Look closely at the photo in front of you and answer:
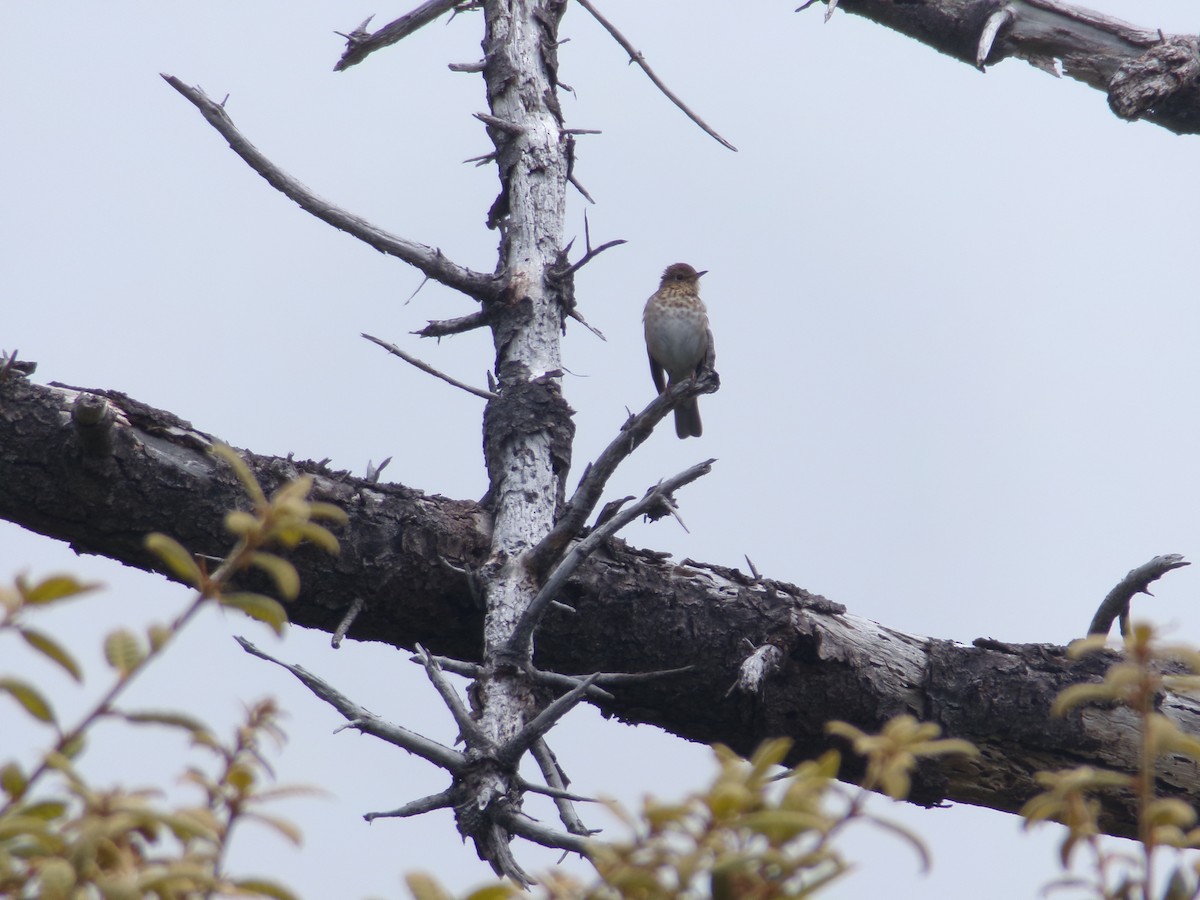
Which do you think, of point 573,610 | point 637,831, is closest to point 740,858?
point 637,831

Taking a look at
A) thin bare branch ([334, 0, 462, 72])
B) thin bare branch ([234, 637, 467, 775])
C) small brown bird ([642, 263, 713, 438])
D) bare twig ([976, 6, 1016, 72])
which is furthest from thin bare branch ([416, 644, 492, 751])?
small brown bird ([642, 263, 713, 438])

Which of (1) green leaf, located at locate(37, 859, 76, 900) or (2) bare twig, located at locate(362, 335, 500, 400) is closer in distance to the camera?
(1) green leaf, located at locate(37, 859, 76, 900)

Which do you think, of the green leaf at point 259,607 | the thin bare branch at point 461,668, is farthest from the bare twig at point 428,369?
the green leaf at point 259,607

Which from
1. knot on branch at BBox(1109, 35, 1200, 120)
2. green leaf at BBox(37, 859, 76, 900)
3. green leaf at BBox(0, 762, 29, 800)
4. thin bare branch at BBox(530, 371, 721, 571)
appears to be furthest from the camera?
knot on branch at BBox(1109, 35, 1200, 120)

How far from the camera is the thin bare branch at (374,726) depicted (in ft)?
10.1

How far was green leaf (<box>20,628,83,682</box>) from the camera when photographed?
0.83m

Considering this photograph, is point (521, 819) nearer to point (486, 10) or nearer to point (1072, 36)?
point (486, 10)

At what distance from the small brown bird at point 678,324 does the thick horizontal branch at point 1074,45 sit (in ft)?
9.85

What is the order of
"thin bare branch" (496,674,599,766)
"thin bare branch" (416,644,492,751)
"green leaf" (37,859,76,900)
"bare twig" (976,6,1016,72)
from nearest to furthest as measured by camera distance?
"green leaf" (37,859,76,900) < "thin bare branch" (496,674,599,766) < "thin bare branch" (416,644,492,751) < "bare twig" (976,6,1016,72)

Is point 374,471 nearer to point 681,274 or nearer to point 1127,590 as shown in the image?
point 1127,590

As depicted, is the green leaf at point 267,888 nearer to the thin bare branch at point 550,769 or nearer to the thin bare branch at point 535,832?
the thin bare branch at point 535,832

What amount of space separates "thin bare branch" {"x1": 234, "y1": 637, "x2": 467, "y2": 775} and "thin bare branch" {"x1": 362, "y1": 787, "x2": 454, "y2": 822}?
68mm

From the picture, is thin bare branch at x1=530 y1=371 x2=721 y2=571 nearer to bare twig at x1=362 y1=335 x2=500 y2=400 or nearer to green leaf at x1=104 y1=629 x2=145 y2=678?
bare twig at x1=362 y1=335 x2=500 y2=400

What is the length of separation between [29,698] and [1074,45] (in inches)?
222
